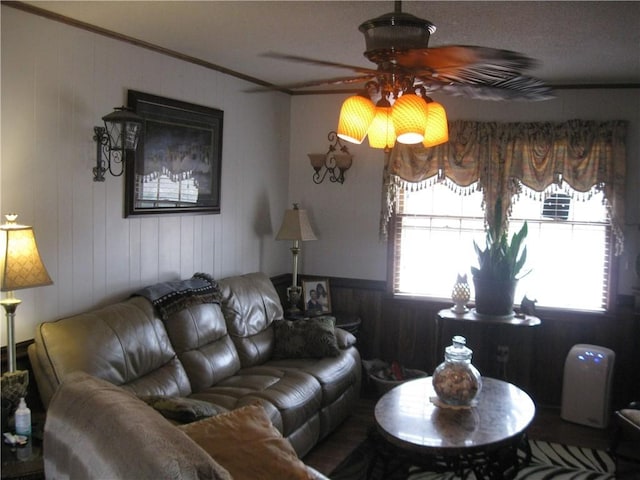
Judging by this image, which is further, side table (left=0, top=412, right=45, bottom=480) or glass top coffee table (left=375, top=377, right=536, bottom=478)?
glass top coffee table (left=375, top=377, right=536, bottom=478)

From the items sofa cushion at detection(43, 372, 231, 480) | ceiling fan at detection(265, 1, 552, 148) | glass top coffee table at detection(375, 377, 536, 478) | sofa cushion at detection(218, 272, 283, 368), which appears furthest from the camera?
sofa cushion at detection(218, 272, 283, 368)

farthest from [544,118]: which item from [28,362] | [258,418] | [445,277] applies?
[28,362]

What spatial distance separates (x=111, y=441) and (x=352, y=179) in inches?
152

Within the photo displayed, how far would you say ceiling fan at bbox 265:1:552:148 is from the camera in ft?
6.70

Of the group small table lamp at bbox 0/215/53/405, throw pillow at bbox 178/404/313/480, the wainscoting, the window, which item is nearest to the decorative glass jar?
throw pillow at bbox 178/404/313/480

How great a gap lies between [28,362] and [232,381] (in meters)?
1.17

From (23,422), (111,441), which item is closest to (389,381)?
(23,422)

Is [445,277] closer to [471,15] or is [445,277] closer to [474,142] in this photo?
[474,142]

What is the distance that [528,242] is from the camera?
15.9ft

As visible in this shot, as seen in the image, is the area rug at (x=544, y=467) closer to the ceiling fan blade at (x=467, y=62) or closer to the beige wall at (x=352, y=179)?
the beige wall at (x=352, y=179)

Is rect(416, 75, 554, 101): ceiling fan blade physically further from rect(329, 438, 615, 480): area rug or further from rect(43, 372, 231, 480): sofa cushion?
rect(329, 438, 615, 480): area rug

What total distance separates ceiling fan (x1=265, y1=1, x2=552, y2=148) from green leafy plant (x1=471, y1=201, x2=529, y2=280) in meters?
2.04

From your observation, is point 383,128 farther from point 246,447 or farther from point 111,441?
point 111,441

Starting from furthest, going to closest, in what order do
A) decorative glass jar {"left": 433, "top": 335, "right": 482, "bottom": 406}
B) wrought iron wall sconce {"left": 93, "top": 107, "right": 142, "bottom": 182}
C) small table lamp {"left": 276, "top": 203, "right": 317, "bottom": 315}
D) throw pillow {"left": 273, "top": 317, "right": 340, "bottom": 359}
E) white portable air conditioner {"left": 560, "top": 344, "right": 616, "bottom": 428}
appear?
small table lamp {"left": 276, "top": 203, "right": 317, "bottom": 315}, white portable air conditioner {"left": 560, "top": 344, "right": 616, "bottom": 428}, throw pillow {"left": 273, "top": 317, "right": 340, "bottom": 359}, wrought iron wall sconce {"left": 93, "top": 107, "right": 142, "bottom": 182}, decorative glass jar {"left": 433, "top": 335, "right": 482, "bottom": 406}
